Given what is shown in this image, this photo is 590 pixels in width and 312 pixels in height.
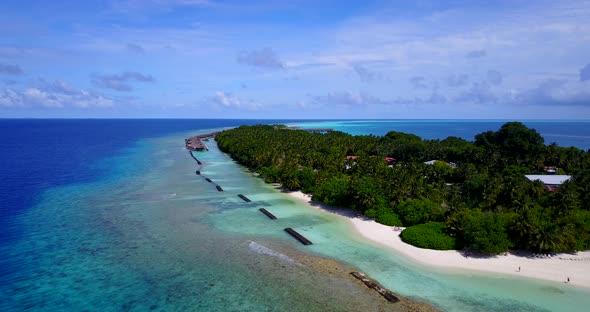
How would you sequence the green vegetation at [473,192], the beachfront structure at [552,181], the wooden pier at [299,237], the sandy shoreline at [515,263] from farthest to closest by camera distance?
the beachfront structure at [552,181] < the wooden pier at [299,237] < the green vegetation at [473,192] < the sandy shoreline at [515,263]

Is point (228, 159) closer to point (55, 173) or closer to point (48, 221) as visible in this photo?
Answer: point (55, 173)

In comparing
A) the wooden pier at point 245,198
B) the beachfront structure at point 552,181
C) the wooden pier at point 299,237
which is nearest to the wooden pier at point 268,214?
the wooden pier at point 299,237

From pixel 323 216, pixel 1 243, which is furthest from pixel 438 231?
pixel 1 243

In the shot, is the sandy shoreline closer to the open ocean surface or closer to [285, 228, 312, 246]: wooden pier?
the open ocean surface

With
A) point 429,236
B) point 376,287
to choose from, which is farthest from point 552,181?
point 376,287

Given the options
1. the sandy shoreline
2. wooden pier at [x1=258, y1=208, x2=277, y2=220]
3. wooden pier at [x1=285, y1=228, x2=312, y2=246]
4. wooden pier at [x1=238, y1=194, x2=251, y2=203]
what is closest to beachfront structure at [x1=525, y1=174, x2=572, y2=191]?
the sandy shoreline

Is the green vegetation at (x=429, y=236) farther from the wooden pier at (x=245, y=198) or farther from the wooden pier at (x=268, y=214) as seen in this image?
the wooden pier at (x=245, y=198)
